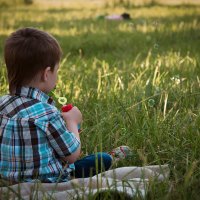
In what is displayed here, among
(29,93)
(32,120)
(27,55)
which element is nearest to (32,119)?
(32,120)

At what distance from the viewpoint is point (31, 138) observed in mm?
2363

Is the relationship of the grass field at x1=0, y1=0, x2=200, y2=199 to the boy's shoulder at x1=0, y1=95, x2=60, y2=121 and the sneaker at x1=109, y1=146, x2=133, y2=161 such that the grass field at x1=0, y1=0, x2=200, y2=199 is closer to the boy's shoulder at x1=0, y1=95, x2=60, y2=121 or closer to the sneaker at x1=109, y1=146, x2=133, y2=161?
the sneaker at x1=109, y1=146, x2=133, y2=161

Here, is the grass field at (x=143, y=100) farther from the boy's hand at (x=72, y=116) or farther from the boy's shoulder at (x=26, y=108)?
the boy's shoulder at (x=26, y=108)

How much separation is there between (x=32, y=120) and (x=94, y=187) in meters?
0.38

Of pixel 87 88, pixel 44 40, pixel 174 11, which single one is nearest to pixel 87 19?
pixel 174 11

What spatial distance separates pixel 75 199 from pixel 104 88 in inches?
69.9

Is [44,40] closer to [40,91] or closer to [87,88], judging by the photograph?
[40,91]

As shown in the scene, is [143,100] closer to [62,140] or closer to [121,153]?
[121,153]

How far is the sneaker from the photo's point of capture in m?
2.81

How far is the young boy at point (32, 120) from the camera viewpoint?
237 centimetres

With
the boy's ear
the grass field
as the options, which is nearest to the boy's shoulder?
the boy's ear

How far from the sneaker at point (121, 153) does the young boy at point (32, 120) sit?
36 cm

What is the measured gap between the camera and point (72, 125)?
8.45 ft

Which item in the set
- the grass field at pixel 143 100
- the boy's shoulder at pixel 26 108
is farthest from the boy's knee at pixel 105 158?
the boy's shoulder at pixel 26 108
